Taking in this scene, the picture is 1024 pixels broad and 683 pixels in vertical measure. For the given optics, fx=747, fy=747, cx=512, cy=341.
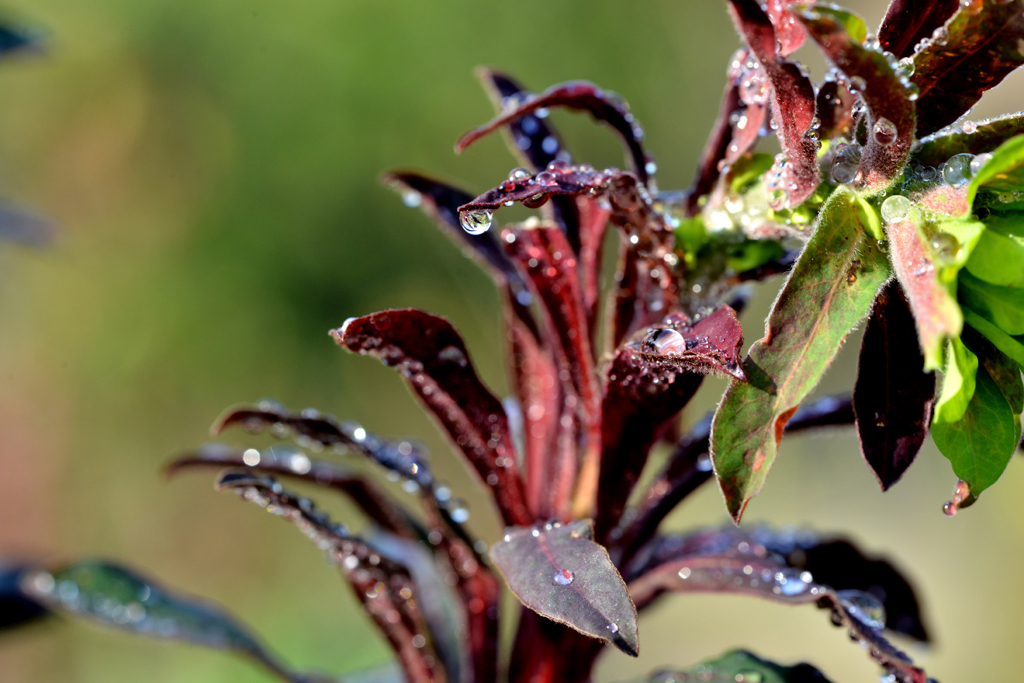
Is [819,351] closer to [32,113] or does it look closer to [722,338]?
[722,338]

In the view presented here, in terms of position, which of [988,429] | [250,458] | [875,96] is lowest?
[250,458]

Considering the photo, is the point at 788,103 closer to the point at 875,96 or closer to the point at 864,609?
the point at 875,96

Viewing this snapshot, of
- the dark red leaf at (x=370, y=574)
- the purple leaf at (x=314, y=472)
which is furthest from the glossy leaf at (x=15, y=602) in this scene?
the dark red leaf at (x=370, y=574)

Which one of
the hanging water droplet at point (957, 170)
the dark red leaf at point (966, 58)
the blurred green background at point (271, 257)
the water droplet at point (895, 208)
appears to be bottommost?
the blurred green background at point (271, 257)

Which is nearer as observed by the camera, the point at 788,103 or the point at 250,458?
the point at 788,103

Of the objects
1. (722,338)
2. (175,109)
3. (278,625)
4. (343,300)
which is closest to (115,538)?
(278,625)

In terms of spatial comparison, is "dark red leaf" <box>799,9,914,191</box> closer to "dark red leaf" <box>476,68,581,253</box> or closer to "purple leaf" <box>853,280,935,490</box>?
"purple leaf" <box>853,280,935,490</box>

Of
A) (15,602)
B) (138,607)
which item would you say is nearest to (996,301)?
(138,607)

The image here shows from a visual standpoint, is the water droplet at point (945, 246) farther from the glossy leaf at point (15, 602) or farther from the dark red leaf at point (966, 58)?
the glossy leaf at point (15, 602)
